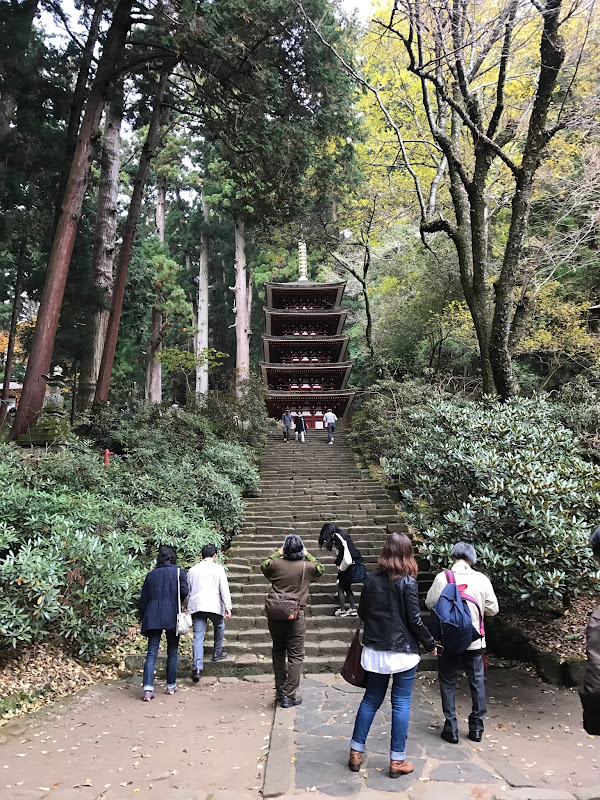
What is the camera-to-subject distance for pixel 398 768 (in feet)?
9.71

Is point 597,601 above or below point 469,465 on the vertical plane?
below

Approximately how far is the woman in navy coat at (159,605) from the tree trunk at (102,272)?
27.9 feet

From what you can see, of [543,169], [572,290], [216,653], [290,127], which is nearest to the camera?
[216,653]

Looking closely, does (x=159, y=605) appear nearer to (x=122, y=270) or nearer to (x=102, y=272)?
(x=122, y=270)

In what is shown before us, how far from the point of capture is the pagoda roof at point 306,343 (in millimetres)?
22992

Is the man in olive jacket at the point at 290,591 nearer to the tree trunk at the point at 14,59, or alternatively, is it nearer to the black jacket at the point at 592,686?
the black jacket at the point at 592,686

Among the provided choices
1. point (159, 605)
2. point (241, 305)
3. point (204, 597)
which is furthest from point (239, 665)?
point (241, 305)

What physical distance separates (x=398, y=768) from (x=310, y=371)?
20.7 metres

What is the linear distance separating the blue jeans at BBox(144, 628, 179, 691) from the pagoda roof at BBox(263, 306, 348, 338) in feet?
63.0

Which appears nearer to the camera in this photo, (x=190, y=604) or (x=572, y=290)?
(x=190, y=604)

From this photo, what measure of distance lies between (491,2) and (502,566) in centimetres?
868

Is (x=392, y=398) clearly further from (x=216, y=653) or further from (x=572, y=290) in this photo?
(x=216, y=653)

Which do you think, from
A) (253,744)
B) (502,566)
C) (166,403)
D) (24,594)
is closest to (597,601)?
(502,566)

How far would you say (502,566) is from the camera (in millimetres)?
4590
